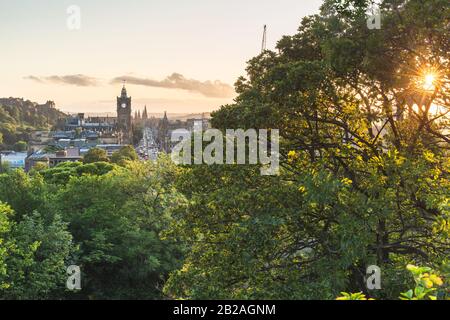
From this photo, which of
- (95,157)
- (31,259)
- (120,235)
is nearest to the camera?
(31,259)

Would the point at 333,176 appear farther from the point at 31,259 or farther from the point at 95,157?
the point at 95,157

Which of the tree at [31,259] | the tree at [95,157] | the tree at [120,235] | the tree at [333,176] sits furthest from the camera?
the tree at [95,157]

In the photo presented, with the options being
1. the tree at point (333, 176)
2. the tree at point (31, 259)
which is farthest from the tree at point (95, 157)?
the tree at point (333, 176)

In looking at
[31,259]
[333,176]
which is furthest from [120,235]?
[333,176]

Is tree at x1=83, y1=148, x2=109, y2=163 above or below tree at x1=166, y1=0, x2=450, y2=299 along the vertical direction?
below

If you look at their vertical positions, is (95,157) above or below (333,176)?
below

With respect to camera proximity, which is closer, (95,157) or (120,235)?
(120,235)

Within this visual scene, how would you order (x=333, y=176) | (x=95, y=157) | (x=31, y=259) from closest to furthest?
(x=333, y=176) < (x=31, y=259) < (x=95, y=157)

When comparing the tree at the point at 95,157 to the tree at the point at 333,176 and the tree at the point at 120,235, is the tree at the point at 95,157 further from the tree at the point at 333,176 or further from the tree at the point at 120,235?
the tree at the point at 333,176

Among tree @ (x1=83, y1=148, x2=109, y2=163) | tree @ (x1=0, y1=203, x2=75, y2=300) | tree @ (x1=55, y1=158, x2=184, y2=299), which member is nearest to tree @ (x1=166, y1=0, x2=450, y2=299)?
tree @ (x1=0, y1=203, x2=75, y2=300)

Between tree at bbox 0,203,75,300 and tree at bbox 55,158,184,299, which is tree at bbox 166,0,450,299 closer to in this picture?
tree at bbox 0,203,75,300

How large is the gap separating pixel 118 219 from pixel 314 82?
26014mm

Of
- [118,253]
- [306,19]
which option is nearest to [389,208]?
[306,19]

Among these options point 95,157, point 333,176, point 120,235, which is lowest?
point 120,235
